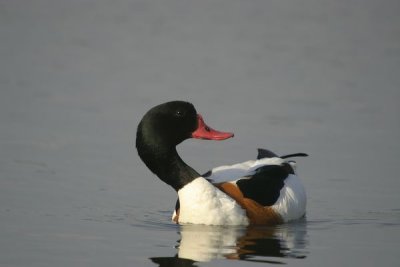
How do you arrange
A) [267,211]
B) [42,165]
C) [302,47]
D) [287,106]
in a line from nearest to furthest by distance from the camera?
[267,211] → [42,165] → [287,106] → [302,47]

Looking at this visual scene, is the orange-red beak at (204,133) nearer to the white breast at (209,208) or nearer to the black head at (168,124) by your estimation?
the black head at (168,124)

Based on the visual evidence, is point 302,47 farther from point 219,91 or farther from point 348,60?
point 219,91

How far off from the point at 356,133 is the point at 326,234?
16.6 ft

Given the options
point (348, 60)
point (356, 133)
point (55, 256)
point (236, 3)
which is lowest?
point (55, 256)

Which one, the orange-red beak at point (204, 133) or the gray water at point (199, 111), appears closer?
the gray water at point (199, 111)

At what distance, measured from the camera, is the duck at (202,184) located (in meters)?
11.1

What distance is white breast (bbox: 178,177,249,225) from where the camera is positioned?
36.3ft

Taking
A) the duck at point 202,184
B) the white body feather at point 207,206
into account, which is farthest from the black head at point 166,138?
the white body feather at point 207,206

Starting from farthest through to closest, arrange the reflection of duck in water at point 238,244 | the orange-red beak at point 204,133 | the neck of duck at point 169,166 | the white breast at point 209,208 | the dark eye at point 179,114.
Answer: the orange-red beak at point 204,133
the dark eye at point 179,114
the neck of duck at point 169,166
the white breast at point 209,208
the reflection of duck in water at point 238,244

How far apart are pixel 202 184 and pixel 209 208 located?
0.27 metres

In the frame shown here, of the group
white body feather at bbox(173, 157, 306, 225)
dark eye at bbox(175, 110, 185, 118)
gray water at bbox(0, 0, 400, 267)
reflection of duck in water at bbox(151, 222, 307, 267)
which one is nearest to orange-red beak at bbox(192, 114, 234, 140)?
dark eye at bbox(175, 110, 185, 118)

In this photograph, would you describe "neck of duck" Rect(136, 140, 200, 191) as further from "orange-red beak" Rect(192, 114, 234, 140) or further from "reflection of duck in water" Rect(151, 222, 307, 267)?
"reflection of duck in water" Rect(151, 222, 307, 267)

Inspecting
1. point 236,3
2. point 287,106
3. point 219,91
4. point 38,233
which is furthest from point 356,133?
point 236,3

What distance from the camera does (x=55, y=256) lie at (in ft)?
30.2
